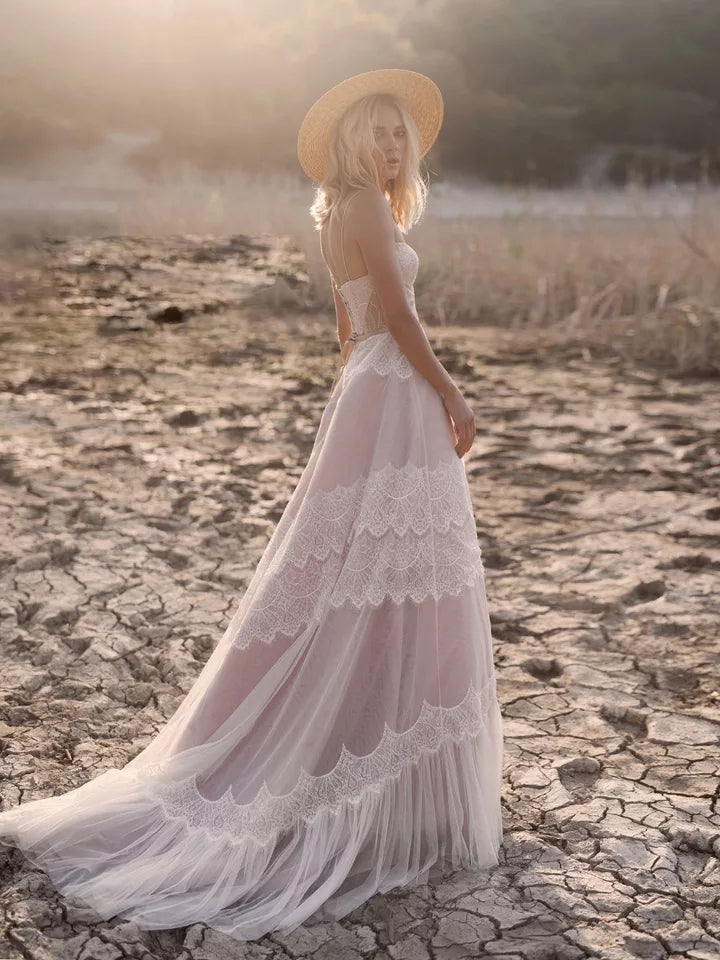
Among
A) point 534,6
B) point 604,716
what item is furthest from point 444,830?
point 534,6

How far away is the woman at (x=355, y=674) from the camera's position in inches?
81.4

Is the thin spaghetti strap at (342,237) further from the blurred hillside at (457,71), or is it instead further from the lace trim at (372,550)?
the blurred hillside at (457,71)

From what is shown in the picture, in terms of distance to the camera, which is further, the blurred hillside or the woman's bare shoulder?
the blurred hillside

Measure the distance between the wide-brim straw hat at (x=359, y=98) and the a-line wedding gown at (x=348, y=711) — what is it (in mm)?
327

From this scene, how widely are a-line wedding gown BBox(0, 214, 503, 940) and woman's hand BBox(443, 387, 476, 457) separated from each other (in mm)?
25

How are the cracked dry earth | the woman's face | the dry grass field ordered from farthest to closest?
the dry grass field < the woman's face < the cracked dry earth

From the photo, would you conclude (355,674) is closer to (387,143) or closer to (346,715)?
(346,715)

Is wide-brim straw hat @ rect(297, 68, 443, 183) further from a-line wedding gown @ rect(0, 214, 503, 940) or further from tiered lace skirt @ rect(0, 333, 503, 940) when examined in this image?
tiered lace skirt @ rect(0, 333, 503, 940)

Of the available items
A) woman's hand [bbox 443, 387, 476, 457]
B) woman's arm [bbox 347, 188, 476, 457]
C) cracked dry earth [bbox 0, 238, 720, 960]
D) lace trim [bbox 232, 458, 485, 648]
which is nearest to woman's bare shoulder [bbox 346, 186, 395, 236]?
woman's arm [bbox 347, 188, 476, 457]

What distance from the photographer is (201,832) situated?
207cm

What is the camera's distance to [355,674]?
2.11m

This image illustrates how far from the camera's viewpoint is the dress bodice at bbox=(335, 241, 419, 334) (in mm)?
2125

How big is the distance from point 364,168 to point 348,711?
108 cm

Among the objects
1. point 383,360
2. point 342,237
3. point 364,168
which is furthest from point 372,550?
point 364,168
